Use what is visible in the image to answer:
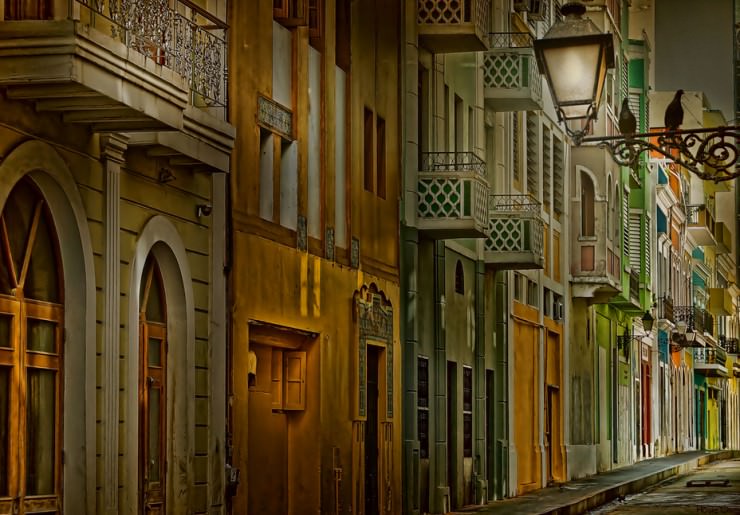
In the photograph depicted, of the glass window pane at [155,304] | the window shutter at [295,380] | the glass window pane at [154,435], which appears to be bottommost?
the glass window pane at [154,435]

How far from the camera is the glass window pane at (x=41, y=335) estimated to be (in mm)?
13891

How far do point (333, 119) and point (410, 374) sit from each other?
4.43m

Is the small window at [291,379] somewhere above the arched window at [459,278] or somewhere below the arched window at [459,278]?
below

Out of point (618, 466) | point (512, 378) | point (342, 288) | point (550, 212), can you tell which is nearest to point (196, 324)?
point (342, 288)

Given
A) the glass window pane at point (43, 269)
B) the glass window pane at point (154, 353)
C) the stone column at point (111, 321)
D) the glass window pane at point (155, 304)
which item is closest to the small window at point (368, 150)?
the glass window pane at point (155, 304)

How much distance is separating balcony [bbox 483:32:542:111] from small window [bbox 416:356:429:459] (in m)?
5.13

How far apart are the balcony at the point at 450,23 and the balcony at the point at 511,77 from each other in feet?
9.60

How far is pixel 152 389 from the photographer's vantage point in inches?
646

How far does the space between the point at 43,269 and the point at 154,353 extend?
8.33ft

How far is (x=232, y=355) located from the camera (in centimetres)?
1820

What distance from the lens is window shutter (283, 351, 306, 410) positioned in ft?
68.4

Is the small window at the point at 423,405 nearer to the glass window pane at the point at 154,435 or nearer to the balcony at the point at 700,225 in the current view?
the glass window pane at the point at 154,435

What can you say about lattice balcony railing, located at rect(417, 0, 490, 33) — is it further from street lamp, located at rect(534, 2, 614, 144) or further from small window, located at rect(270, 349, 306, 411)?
street lamp, located at rect(534, 2, 614, 144)

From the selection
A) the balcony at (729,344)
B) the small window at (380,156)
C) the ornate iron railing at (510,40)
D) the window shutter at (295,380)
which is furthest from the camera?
the balcony at (729,344)
